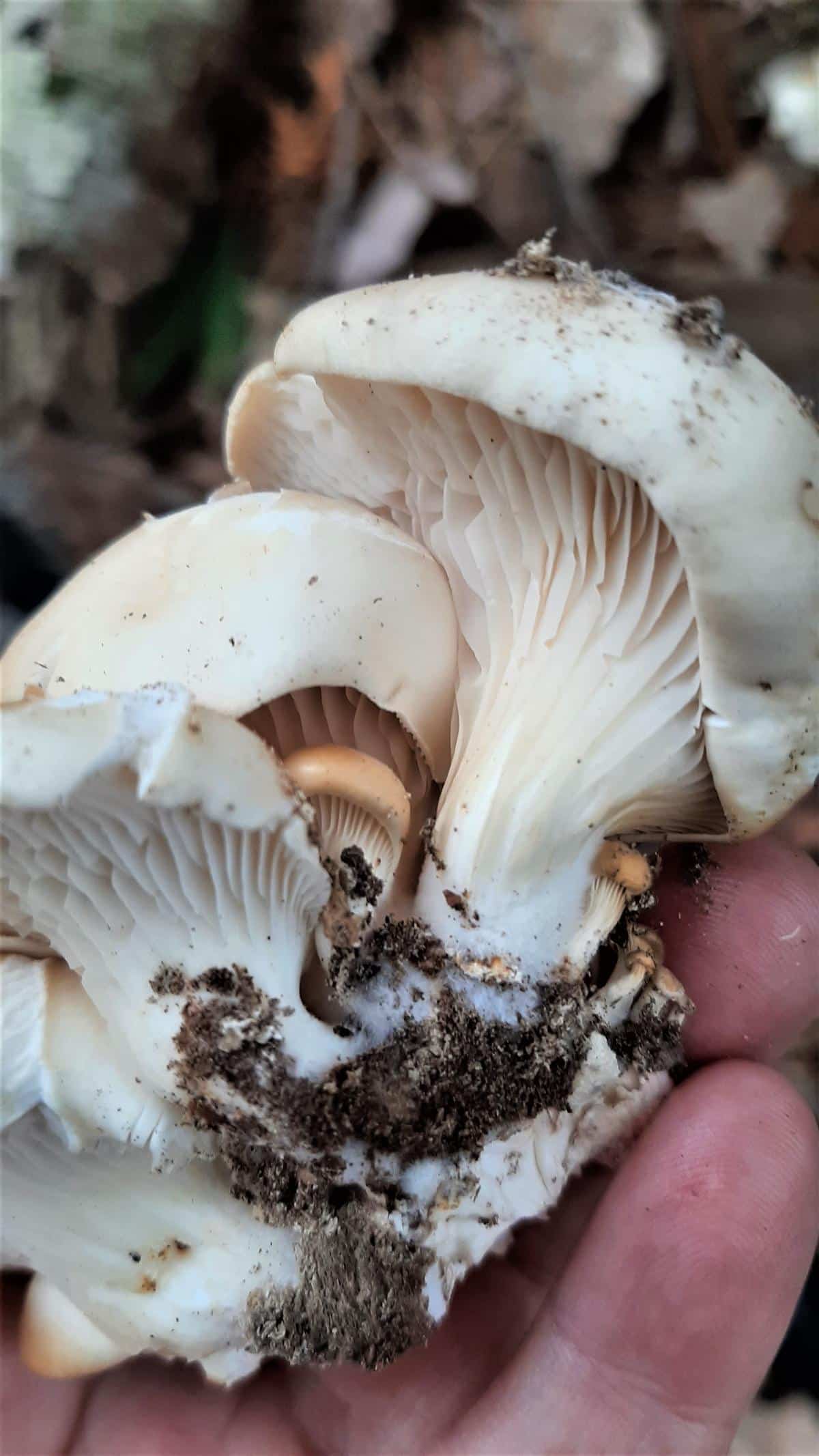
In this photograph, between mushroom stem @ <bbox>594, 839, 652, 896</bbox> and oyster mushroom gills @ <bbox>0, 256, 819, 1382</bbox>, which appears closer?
oyster mushroom gills @ <bbox>0, 256, 819, 1382</bbox>

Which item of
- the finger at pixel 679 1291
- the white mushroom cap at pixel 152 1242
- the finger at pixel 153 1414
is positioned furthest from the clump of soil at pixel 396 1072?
the finger at pixel 153 1414

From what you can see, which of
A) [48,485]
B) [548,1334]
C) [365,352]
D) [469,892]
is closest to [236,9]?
[48,485]

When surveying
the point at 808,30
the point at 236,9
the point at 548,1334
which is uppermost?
the point at 808,30

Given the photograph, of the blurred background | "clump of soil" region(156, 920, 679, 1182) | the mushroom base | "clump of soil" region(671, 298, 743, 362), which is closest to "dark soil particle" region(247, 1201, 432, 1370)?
the mushroom base

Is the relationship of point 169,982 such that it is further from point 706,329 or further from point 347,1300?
point 706,329

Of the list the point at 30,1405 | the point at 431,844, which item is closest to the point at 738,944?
the point at 431,844

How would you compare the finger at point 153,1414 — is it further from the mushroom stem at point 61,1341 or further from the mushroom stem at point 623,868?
the mushroom stem at point 623,868

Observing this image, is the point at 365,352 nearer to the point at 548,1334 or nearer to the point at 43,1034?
the point at 43,1034

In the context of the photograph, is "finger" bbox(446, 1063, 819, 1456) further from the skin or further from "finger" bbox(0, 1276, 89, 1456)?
"finger" bbox(0, 1276, 89, 1456)
